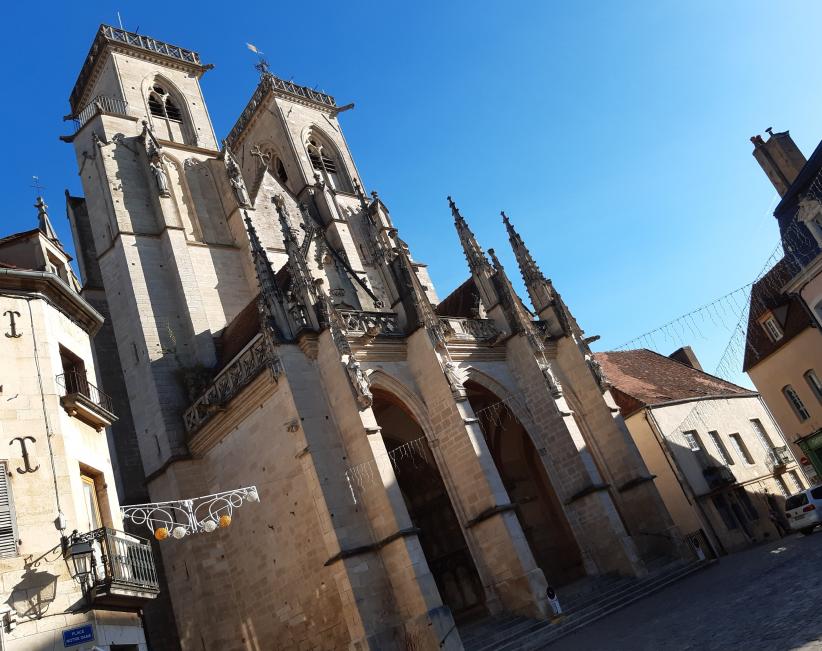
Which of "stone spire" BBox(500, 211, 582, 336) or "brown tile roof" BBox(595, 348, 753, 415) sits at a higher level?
"stone spire" BBox(500, 211, 582, 336)

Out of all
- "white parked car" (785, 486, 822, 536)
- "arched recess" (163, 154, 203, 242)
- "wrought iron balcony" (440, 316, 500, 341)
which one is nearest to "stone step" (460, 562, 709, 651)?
"white parked car" (785, 486, 822, 536)

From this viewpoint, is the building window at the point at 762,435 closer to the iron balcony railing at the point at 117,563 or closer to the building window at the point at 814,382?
the building window at the point at 814,382

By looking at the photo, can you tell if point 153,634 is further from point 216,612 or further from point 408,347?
point 408,347

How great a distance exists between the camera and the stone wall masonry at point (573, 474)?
60.3 ft

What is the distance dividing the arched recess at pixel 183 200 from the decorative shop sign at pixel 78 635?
56.3ft

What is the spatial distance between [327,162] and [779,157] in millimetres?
20909

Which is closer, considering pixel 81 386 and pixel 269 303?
pixel 81 386

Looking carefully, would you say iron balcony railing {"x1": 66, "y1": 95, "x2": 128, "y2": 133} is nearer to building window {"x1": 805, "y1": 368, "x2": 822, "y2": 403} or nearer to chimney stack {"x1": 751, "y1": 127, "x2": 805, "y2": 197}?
chimney stack {"x1": 751, "y1": 127, "x2": 805, "y2": 197}

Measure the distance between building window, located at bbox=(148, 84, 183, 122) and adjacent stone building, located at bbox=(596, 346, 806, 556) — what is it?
21348 millimetres

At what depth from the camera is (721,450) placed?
2689 centimetres

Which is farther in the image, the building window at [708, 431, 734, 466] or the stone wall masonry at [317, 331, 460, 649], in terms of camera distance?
the building window at [708, 431, 734, 466]

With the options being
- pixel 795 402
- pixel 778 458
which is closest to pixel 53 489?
pixel 778 458

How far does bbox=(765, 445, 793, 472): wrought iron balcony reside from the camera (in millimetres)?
27766

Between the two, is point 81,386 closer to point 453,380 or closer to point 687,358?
point 453,380
